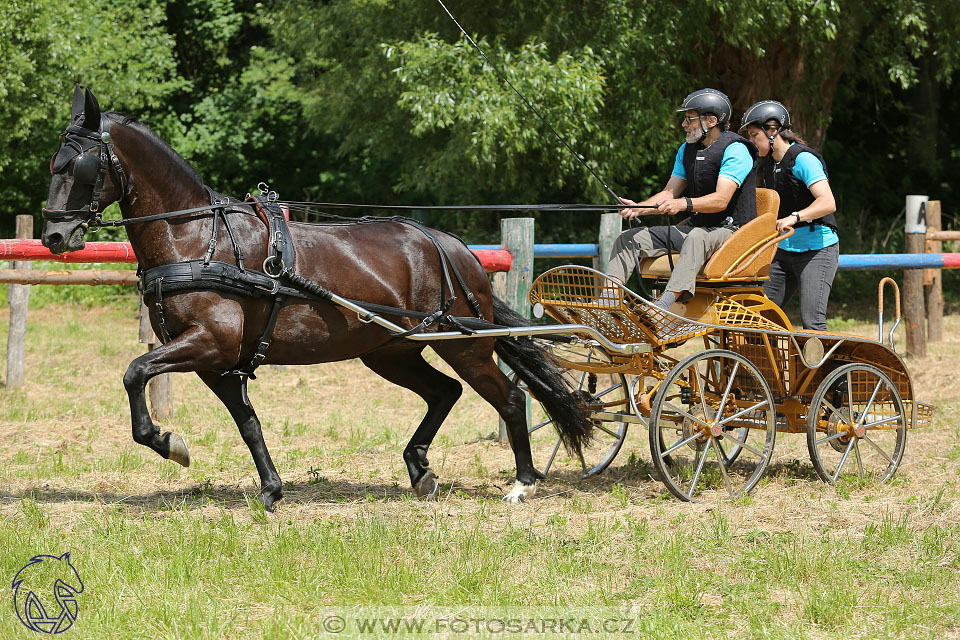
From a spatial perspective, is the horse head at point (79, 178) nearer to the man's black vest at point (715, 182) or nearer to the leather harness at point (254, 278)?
the leather harness at point (254, 278)

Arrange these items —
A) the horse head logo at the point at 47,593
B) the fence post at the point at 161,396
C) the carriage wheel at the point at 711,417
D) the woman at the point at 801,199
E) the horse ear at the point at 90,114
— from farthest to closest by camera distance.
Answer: the fence post at the point at 161,396, the woman at the point at 801,199, the carriage wheel at the point at 711,417, the horse ear at the point at 90,114, the horse head logo at the point at 47,593

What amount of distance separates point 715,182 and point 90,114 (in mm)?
3410

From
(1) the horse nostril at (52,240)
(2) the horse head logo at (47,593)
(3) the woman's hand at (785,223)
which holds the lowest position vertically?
(2) the horse head logo at (47,593)

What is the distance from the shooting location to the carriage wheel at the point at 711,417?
5.94 metres

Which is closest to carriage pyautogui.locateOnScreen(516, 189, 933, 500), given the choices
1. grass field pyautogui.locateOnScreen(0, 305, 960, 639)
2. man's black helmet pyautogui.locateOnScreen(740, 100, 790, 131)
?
grass field pyautogui.locateOnScreen(0, 305, 960, 639)

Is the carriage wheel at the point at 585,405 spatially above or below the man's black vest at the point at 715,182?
below

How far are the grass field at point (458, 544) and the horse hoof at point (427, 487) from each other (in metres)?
0.09

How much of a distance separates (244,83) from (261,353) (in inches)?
692

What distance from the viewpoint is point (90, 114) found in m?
5.21

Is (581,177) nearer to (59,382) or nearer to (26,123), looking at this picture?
(59,382)

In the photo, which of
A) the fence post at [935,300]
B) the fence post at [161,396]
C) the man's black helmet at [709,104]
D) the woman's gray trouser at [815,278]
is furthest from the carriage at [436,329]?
the fence post at [935,300]

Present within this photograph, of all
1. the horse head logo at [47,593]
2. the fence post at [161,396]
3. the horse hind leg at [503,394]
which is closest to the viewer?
the horse head logo at [47,593]

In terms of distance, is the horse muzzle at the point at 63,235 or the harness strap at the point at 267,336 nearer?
the horse muzzle at the point at 63,235

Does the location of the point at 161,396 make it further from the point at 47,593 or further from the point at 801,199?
the point at 801,199
